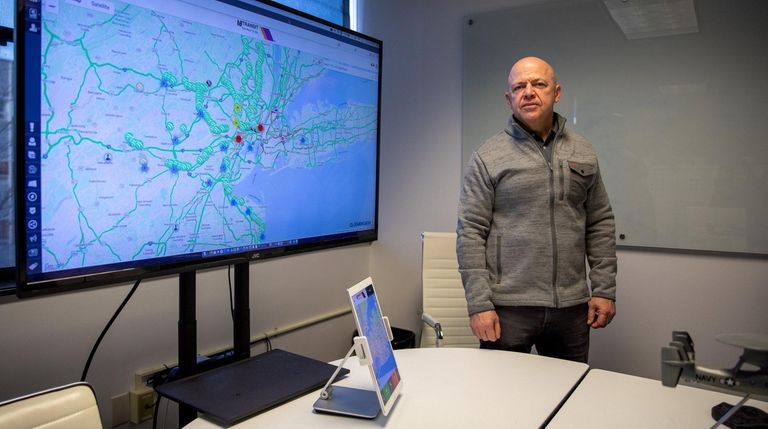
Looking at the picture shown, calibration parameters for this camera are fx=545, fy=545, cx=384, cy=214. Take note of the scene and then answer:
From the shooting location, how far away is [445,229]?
10.6 ft

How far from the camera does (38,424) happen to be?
1020mm

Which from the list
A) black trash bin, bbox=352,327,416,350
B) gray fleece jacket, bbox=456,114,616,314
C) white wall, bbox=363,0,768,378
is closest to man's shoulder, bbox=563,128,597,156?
gray fleece jacket, bbox=456,114,616,314

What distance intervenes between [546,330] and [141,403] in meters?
1.53

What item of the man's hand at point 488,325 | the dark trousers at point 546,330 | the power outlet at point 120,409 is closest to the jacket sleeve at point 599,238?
the dark trousers at point 546,330

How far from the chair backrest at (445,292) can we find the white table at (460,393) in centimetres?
92

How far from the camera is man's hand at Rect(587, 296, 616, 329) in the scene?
197cm

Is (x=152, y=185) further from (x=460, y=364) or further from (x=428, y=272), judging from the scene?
(x=428, y=272)

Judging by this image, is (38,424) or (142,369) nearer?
(38,424)

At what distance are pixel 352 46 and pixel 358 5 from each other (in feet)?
5.25

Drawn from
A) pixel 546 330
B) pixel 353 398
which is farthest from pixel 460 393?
pixel 546 330

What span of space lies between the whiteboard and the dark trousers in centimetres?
92

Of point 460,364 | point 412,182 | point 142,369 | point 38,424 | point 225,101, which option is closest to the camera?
point 38,424

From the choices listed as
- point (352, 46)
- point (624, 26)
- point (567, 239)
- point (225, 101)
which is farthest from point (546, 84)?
point (225, 101)

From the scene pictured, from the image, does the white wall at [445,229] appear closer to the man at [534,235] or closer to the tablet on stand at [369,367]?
the man at [534,235]
